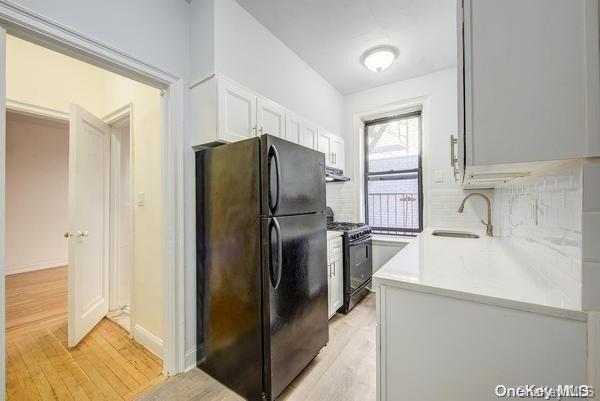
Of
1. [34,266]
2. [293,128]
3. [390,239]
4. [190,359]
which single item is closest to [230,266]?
[190,359]

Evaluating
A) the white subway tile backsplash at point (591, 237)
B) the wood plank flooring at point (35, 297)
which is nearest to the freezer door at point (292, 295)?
the white subway tile backsplash at point (591, 237)

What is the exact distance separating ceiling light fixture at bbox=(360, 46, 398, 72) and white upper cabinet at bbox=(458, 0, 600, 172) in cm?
184

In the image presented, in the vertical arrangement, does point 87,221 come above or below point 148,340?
above

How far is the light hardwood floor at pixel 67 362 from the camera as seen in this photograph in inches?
61.0

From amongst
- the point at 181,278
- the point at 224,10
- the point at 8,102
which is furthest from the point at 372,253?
the point at 8,102

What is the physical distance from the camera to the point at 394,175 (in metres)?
3.31

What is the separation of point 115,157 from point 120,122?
388 millimetres

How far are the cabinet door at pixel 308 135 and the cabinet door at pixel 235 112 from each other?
0.70 meters

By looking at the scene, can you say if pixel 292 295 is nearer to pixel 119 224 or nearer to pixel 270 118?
pixel 270 118

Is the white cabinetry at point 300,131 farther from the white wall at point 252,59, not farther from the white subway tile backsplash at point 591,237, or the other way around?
the white subway tile backsplash at point 591,237

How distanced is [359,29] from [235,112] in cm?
140

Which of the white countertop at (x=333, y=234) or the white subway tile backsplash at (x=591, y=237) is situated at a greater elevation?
the white subway tile backsplash at (x=591, y=237)

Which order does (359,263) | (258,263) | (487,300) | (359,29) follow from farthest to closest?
(359,263) → (359,29) → (258,263) → (487,300)

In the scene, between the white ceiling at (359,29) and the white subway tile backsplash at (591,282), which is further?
the white ceiling at (359,29)
